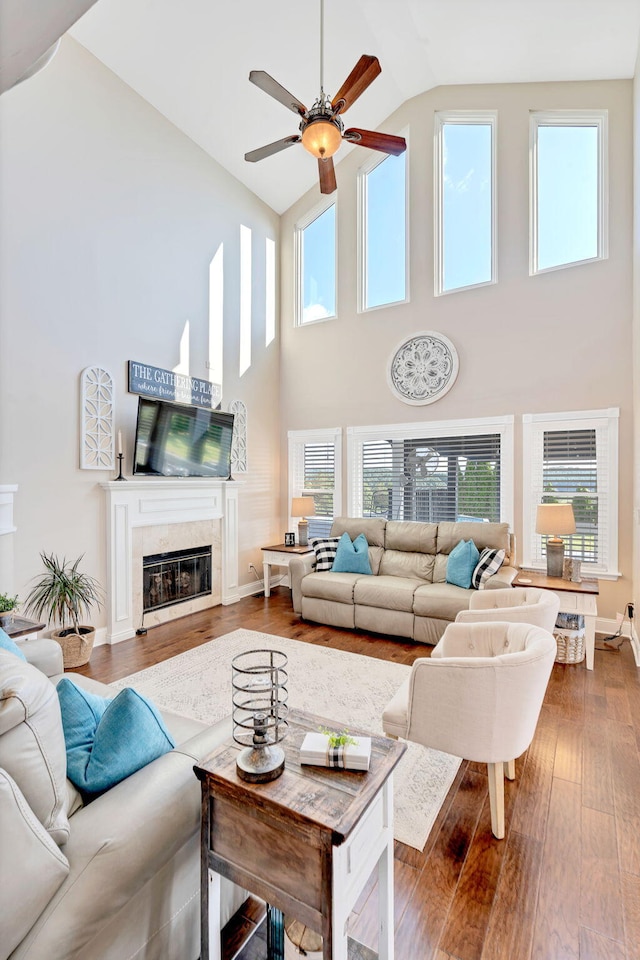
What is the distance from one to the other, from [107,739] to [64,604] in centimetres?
279

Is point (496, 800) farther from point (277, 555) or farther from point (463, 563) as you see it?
point (277, 555)

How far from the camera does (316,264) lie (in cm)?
619

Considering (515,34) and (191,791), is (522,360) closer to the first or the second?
(515,34)

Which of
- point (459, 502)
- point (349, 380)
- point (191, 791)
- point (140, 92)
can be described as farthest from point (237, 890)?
point (140, 92)

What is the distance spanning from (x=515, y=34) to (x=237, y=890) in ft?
Result: 20.5

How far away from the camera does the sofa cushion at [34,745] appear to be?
94 centimetres

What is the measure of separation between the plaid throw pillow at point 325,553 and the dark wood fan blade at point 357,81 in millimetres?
3802

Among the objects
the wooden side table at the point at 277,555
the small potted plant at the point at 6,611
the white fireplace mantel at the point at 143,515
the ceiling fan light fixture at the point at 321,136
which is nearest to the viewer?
the ceiling fan light fixture at the point at 321,136

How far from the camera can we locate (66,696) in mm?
1308

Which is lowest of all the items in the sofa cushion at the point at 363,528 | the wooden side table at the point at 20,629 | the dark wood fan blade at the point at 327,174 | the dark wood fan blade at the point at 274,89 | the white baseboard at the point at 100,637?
the white baseboard at the point at 100,637

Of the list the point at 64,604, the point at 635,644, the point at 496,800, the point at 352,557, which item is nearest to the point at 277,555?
the point at 352,557

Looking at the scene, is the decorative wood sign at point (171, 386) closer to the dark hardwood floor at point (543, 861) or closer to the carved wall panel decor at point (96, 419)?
the carved wall panel decor at point (96, 419)

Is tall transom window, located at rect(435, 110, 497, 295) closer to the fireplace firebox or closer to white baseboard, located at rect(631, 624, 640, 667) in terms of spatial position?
white baseboard, located at rect(631, 624, 640, 667)

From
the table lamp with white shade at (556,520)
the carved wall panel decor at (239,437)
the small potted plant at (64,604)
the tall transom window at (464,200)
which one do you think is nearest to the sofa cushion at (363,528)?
the carved wall panel decor at (239,437)
